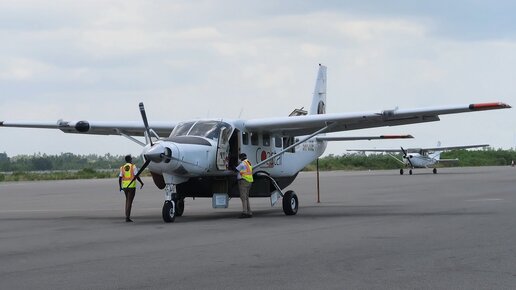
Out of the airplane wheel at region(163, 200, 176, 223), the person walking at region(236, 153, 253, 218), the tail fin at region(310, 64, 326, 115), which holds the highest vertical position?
the tail fin at region(310, 64, 326, 115)

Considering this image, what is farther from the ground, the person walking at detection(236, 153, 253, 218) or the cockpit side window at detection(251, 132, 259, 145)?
the cockpit side window at detection(251, 132, 259, 145)

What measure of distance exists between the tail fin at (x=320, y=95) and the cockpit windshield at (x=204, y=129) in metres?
6.91

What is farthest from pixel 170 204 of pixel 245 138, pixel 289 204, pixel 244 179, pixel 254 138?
pixel 254 138

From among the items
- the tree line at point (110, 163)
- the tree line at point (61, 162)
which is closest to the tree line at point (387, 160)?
the tree line at point (110, 163)

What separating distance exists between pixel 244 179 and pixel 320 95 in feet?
27.3

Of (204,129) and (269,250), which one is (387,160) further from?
(269,250)

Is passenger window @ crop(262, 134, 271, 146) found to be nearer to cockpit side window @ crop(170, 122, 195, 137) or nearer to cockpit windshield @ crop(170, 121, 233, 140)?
cockpit windshield @ crop(170, 121, 233, 140)

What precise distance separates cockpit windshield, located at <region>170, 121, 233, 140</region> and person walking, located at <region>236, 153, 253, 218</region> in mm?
841

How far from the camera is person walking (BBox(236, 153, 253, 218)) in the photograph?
61.1 feet

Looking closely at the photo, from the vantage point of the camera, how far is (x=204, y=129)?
19.0 metres

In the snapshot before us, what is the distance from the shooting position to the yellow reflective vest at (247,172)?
18594 millimetres

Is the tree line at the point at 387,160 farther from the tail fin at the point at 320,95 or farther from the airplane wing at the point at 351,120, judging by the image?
the airplane wing at the point at 351,120

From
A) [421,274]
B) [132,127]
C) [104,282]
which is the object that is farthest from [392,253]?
[132,127]

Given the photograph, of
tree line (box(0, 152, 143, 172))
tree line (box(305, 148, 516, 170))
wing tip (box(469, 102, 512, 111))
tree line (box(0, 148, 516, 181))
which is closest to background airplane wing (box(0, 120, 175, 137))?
wing tip (box(469, 102, 512, 111))
